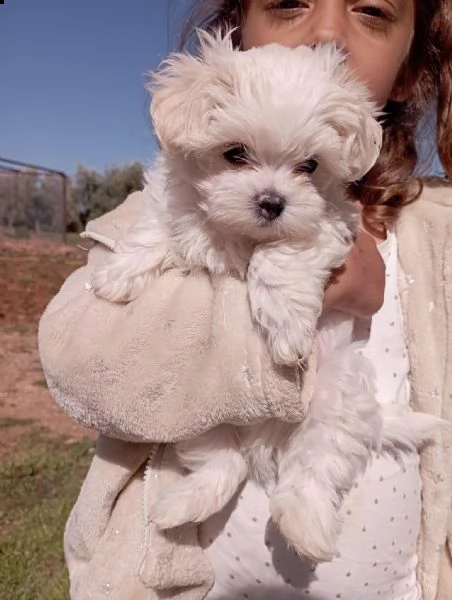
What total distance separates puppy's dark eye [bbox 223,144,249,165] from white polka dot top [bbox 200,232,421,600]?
0.90 meters

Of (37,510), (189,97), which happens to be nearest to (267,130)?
(189,97)

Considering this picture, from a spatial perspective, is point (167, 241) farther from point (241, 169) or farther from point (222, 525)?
point (222, 525)

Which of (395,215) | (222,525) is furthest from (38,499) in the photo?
(395,215)

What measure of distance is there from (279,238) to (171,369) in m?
0.46

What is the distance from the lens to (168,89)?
1991 mm

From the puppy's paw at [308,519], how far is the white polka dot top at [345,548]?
0.07 m

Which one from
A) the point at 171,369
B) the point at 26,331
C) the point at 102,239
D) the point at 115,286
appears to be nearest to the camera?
the point at 171,369

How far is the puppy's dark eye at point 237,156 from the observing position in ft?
6.37

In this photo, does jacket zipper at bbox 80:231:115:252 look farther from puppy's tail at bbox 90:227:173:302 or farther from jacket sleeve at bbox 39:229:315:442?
jacket sleeve at bbox 39:229:315:442

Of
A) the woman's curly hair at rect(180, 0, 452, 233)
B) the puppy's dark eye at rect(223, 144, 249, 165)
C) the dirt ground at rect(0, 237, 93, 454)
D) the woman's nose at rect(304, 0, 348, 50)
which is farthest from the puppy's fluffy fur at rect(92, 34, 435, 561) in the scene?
the dirt ground at rect(0, 237, 93, 454)

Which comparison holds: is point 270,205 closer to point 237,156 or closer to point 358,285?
point 237,156

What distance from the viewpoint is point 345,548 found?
6.31 feet

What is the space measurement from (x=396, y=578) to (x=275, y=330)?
0.82 meters

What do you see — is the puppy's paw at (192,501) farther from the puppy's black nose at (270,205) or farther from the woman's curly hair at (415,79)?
the woman's curly hair at (415,79)
